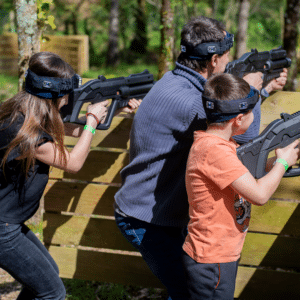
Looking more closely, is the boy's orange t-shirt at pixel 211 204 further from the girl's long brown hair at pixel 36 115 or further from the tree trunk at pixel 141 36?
the tree trunk at pixel 141 36

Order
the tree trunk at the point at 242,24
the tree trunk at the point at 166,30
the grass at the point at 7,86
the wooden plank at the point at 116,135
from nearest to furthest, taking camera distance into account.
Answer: the wooden plank at the point at 116,135
the tree trunk at the point at 166,30
the grass at the point at 7,86
the tree trunk at the point at 242,24

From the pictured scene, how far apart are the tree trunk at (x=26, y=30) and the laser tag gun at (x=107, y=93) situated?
937 mm

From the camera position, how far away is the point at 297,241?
2973mm

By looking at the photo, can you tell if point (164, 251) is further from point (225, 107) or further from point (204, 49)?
point (204, 49)

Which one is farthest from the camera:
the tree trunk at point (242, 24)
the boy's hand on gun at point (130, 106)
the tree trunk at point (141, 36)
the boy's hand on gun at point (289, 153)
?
the tree trunk at point (141, 36)

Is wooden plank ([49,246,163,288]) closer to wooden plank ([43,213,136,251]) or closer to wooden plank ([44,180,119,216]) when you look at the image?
wooden plank ([43,213,136,251])

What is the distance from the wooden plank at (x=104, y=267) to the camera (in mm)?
3297

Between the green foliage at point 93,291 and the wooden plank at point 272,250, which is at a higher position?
the wooden plank at point 272,250

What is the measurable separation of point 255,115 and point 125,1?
56.2 ft

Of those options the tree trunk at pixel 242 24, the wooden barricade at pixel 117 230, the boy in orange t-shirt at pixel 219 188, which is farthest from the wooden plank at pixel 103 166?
the tree trunk at pixel 242 24

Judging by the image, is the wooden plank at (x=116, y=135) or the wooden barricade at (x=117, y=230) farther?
the wooden plank at (x=116, y=135)

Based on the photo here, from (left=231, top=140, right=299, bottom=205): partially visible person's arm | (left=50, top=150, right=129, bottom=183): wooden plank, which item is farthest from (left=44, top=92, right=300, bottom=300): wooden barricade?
(left=231, top=140, right=299, bottom=205): partially visible person's arm

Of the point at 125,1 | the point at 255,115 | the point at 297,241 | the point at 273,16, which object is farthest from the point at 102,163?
the point at 273,16

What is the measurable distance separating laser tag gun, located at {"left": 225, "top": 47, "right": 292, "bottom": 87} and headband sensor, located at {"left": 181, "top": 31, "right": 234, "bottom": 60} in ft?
1.05
